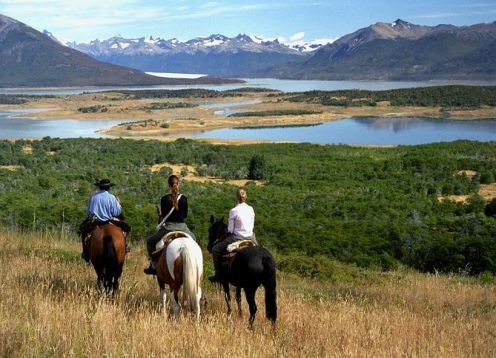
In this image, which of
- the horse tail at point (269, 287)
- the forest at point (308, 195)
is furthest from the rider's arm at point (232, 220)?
the forest at point (308, 195)

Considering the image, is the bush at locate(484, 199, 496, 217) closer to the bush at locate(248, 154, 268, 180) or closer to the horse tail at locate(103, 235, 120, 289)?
the bush at locate(248, 154, 268, 180)

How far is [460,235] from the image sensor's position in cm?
1931

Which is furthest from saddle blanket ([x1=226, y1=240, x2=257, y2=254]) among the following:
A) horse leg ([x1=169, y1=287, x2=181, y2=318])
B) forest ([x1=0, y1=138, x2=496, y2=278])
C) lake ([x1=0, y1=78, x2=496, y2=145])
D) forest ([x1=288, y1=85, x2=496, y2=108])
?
forest ([x1=288, y1=85, x2=496, y2=108])

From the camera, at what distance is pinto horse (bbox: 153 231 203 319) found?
7.25 metres

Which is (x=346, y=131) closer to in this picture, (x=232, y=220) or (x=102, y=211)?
(x=102, y=211)

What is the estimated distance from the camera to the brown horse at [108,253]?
8242 mm

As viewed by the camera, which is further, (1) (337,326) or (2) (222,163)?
(2) (222,163)

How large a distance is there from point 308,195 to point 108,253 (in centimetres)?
2183

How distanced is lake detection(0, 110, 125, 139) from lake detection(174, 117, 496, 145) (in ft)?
47.1

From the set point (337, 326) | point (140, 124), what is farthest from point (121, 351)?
point (140, 124)

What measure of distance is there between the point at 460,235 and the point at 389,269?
3686 millimetres

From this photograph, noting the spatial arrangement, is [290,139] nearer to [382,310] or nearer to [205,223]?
[205,223]

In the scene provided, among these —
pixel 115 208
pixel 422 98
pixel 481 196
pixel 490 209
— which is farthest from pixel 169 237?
pixel 422 98

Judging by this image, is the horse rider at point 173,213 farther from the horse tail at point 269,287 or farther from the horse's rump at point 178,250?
the horse tail at point 269,287
